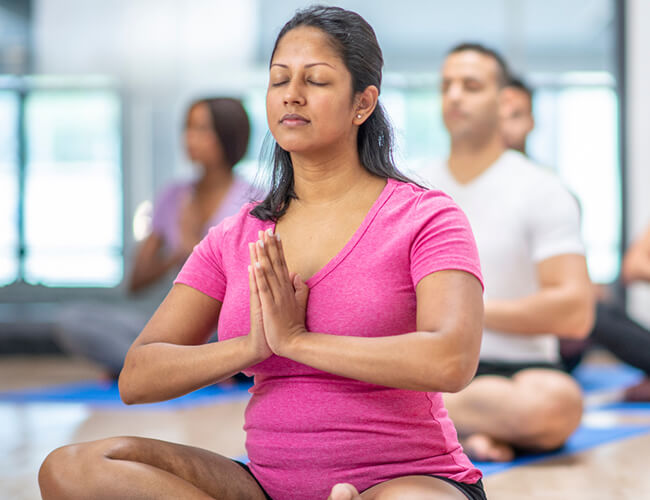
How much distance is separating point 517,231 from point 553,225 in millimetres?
104

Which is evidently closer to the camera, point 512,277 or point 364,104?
point 364,104

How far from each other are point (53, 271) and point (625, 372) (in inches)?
174

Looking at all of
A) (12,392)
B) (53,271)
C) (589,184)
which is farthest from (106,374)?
(589,184)

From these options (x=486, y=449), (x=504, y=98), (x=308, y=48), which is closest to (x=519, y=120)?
(x=504, y=98)

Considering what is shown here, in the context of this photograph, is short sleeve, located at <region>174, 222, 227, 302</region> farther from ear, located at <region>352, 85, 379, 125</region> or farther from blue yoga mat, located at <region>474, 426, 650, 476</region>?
blue yoga mat, located at <region>474, 426, 650, 476</region>

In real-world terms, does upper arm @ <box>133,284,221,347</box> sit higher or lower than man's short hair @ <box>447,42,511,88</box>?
lower

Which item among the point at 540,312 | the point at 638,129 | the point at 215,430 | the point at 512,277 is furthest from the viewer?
the point at 638,129

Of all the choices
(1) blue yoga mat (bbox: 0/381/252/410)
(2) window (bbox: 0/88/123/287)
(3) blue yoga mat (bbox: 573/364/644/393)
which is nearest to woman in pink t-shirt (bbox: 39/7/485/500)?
(1) blue yoga mat (bbox: 0/381/252/410)

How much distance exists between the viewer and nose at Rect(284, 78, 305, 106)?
137cm

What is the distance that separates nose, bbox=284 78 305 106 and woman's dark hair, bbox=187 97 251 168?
2666mm

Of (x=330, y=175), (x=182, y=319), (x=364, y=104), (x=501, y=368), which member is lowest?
(x=501, y=368)

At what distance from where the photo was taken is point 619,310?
4094mm

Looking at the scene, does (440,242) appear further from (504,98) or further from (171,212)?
(171,212)

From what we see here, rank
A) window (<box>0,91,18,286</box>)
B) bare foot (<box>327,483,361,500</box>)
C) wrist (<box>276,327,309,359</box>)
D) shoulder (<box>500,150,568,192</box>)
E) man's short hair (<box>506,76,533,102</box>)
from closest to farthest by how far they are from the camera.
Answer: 1. bare foot (<box>327,483,361,500</box>)
2. wrist (<box>276,327,309,359</box>)
3. shoulder (<box>500,150,568,192</box>)
4. man's short hair (<box>506,76,533,102</box>)
5. window (<box>0,91,18,286</box>)
